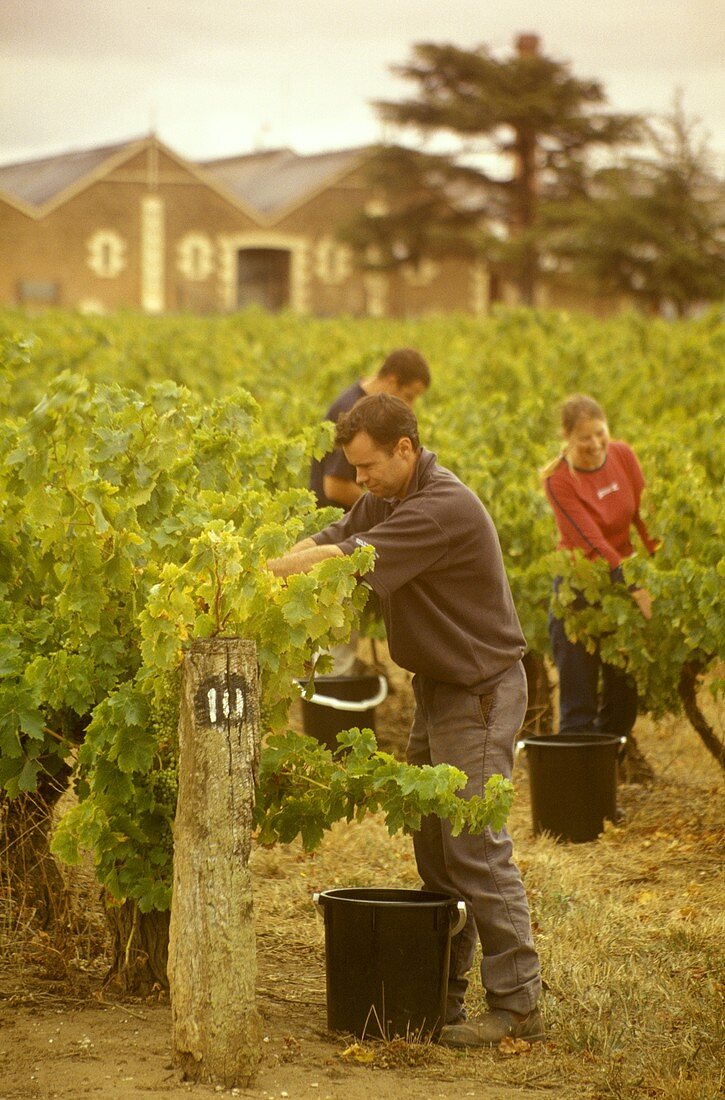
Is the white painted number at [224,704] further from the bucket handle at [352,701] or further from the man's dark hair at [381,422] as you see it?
the bucket handle at [352,701]

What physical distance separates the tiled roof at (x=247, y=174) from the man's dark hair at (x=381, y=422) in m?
45.2

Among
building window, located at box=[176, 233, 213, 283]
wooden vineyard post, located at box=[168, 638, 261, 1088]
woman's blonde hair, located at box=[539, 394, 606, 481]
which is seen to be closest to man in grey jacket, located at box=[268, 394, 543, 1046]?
wooden vineyard post, located at box=[168, 638, 261, 1088]

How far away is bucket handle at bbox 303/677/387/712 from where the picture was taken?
7.35 m

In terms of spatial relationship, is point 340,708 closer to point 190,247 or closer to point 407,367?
point 407,367

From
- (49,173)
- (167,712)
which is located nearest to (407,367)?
(167,712)

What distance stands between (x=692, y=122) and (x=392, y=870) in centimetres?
3884

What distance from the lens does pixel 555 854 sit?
639cm

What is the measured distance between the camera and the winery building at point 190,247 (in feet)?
154

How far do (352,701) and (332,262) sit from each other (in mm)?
44123

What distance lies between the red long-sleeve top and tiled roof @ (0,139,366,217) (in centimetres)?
4257

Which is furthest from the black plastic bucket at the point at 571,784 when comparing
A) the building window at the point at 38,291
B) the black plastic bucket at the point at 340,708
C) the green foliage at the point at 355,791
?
the building window at the point at 38,291

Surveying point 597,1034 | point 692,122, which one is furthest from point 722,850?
point 692,122

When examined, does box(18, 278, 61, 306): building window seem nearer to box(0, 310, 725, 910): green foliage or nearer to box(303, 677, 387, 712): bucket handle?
box(303, 677, 387, 712): bucket handle

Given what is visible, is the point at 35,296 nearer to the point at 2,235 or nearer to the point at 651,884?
the point at 2,235
